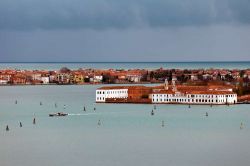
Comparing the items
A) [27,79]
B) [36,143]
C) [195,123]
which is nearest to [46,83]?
[27,79]

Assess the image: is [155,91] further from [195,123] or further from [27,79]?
[27,79]

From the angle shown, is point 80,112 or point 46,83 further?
point 46,83

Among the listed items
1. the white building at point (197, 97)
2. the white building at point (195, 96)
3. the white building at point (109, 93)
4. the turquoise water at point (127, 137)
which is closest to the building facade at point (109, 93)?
the white building at point (109, 93)

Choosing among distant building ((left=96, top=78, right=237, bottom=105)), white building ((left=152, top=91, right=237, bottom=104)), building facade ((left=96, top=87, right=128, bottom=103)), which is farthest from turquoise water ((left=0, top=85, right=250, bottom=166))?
building facade ((left=96, top=87, right=128, bottom=103))

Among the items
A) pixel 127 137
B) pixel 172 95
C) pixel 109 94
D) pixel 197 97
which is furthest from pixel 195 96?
pixel 127 137

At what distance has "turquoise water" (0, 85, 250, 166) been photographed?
45.2ft

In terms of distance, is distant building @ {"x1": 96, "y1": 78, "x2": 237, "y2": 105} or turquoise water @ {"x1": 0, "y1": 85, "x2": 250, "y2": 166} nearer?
turquoise water @ {"x1": 0, "y1": 85, "x2": 250, "y2": 166}

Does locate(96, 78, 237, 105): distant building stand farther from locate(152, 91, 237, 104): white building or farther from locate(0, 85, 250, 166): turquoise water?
locate(0, 85, 250, 166): turquoise water

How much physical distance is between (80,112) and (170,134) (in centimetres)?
671

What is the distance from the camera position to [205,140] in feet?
53.0

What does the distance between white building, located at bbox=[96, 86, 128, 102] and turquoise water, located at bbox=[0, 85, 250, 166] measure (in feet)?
10.6

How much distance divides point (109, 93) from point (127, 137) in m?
11.8

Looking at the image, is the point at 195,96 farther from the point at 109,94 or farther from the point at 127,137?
the point at 127,137

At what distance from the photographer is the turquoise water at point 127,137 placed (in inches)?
543
